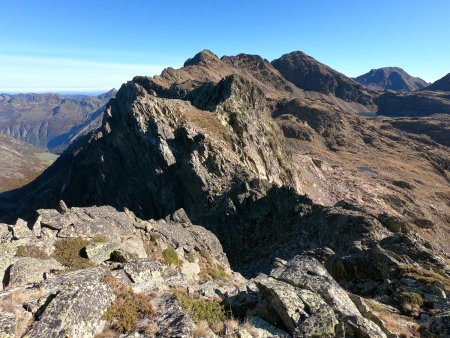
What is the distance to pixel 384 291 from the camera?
24.7m

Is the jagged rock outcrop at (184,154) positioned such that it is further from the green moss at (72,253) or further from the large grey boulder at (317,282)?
the large grey boulder at (317,282)

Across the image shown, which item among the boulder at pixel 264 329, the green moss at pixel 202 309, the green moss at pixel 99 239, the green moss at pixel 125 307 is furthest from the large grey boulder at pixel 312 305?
the green moss at pixel 99 239

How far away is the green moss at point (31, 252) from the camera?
65.5 ft

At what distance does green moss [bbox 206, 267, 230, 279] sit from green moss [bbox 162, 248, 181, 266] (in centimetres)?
291

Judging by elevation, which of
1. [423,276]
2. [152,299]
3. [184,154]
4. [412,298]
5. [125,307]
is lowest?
[423,276]

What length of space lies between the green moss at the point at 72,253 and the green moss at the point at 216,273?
33.9 feet

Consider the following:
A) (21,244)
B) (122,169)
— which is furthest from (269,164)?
(21,244)

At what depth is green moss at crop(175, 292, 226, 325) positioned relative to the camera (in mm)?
14805

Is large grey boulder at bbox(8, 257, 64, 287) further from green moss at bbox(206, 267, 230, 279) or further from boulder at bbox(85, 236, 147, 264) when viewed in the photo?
green moss at bbox(206, 267, 230, 279)

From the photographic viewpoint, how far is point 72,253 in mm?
21094

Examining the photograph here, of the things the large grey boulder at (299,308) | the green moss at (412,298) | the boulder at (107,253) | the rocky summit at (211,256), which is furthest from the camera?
the green moss at (412,298)

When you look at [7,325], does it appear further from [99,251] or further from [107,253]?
[107,253]

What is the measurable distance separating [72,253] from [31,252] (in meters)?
2.21

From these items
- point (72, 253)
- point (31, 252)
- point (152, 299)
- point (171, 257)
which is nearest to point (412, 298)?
point (152, 299)
